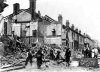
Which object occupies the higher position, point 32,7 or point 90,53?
point 32,7

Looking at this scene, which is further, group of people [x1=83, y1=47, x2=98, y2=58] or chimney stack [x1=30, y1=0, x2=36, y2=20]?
chimney stack [x1=30, y1=0, x2=36, y2=20]

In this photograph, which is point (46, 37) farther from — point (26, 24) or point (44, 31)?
point (26, 24)

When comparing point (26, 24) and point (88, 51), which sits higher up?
point (26, 24)

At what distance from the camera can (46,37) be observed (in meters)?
45.2

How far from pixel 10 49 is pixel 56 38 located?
15.9 m

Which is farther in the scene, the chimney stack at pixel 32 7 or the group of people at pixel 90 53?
the chimney stack at pixel 32 7

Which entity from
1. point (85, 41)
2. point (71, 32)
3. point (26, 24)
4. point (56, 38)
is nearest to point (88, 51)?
point (56, 38)

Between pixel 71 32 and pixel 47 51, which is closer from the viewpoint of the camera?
pixel 47 51

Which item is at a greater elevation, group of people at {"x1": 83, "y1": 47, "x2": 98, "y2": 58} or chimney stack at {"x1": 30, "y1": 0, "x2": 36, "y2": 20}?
chimney stack at {"x1": 30, "y1": 0, "x2": 36, "y2": 20}

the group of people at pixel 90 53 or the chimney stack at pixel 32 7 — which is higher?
the chimney stack at pixel 32 7

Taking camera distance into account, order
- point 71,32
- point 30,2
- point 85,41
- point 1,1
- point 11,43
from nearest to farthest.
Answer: point 1,1
point 11,43
point 30,2
point 71,32
point 85,41

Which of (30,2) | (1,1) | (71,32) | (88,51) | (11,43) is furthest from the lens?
(71,32)

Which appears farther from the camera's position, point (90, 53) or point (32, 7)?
point (32, 7)

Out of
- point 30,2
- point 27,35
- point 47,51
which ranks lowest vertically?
point 47,51
